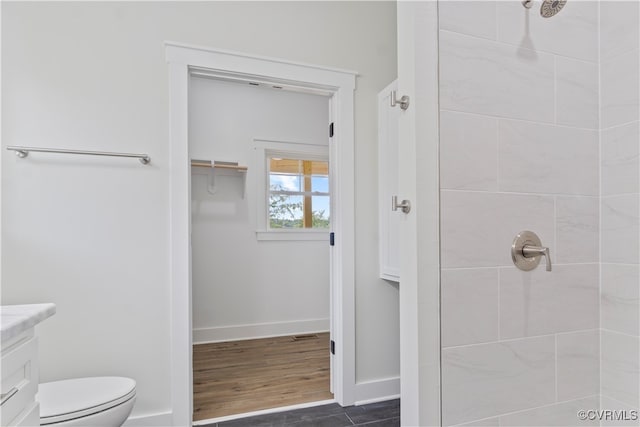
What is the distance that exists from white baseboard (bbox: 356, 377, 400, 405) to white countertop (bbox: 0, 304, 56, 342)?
187 cm

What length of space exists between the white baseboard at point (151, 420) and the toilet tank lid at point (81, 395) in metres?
0.36

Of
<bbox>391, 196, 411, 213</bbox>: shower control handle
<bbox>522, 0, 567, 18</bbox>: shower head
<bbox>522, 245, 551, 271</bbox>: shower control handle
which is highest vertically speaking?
<bbox>522, 0, 567, 18</bbox>: shower head

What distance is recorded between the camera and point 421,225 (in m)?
0.91

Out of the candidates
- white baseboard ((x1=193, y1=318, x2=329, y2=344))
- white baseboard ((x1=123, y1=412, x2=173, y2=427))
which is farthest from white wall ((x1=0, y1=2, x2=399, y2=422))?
white baseboard ((x1=193, y1=318, x2=329, y2=344))

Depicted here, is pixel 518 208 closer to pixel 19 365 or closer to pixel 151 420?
pixel 19 365

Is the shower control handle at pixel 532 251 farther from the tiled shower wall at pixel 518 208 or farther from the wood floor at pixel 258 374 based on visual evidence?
the wood floor at pixel 258 374

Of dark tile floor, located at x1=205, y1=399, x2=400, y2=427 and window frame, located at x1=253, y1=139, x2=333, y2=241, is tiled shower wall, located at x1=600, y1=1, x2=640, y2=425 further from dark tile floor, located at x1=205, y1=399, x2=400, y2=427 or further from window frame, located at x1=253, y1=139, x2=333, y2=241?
window frame, located at x1=253, y1=139, x2=333, y2=241

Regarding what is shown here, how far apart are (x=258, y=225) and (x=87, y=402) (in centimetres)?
235

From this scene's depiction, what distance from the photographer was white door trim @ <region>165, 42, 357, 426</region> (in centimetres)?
188

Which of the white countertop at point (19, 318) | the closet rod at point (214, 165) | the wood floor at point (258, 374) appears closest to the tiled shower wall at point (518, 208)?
the white countertop at point (19, 318)

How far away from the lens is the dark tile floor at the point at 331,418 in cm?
196

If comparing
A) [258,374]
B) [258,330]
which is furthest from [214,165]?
[258,374]

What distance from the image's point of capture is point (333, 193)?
89.7 inches

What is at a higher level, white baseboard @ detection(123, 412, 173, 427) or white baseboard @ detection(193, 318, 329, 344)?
white baseboard @ detection(123, 412, 173, 427)
